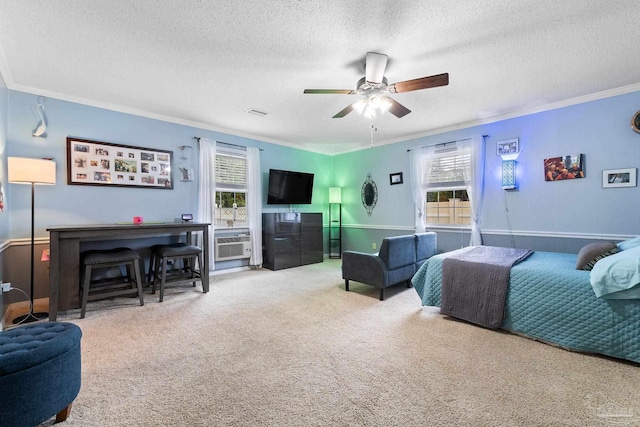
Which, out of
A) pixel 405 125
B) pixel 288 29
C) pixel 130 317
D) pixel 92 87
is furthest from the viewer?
pixel 405 125

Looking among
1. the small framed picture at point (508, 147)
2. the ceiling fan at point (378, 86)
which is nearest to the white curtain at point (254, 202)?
the ceiling fan at point (378, 86)

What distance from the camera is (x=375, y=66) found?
2.42m

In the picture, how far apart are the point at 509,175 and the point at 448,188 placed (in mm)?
906

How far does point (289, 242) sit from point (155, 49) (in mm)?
3584

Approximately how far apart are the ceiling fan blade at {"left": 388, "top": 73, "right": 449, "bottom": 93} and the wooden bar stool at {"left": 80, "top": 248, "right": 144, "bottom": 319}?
10.8 ft

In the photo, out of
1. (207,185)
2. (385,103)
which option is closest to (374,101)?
(385,103)

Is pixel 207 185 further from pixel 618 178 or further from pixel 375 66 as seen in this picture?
pixel 618 178

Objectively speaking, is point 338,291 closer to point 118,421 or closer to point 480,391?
point 480,391

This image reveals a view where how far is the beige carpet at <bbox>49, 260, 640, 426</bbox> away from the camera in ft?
4.84

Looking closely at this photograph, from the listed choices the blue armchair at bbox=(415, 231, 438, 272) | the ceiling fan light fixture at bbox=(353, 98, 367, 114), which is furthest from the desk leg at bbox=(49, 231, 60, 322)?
the blue armchair at bbox=(415, 231, 438, 272)

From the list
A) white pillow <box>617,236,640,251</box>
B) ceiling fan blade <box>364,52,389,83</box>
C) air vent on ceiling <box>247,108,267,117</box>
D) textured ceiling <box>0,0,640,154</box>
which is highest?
air vent on ceiling <box>247,108,267,117</box>

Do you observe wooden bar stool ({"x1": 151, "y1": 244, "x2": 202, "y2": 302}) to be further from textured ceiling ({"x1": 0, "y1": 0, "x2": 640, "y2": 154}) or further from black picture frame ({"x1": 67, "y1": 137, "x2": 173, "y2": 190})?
textured ceiling ({"x1": 0, "y1": 0, "x2": 640, "y2": 154})

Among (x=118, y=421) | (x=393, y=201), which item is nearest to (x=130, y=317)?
(x=118, y=421)

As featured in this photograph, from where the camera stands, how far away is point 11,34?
217 cm
